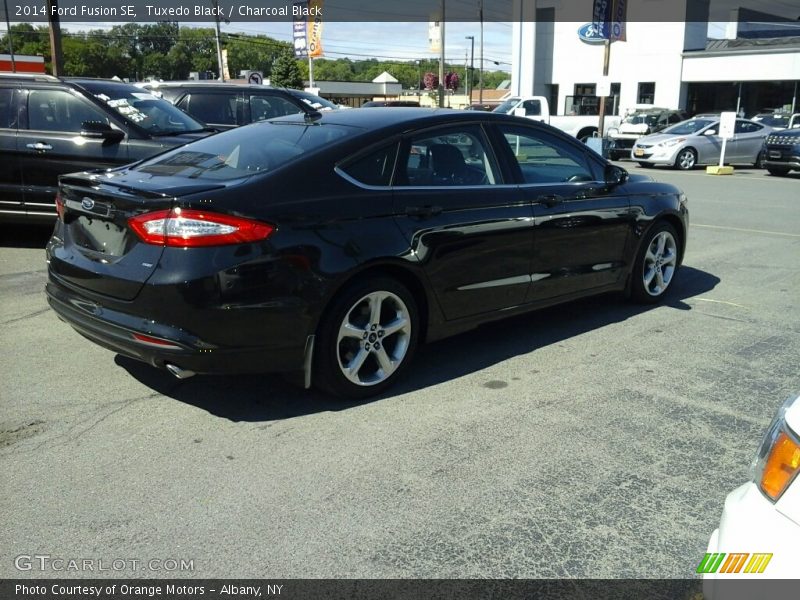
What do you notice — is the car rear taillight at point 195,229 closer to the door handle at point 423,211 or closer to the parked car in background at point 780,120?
the door handle at point 423,211

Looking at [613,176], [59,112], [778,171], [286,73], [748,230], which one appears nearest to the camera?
[613,176]

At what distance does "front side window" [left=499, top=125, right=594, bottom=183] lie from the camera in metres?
5.18

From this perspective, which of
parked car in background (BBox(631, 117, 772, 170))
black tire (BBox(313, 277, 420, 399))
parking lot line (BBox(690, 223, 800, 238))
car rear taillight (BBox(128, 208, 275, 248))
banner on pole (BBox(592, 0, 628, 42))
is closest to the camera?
car rear taillight (BBox(128, 208, 275, 248))

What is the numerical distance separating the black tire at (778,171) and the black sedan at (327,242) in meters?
16.7

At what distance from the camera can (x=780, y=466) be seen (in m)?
1.97

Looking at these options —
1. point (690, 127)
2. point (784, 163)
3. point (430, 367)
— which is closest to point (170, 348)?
point (430, 367)

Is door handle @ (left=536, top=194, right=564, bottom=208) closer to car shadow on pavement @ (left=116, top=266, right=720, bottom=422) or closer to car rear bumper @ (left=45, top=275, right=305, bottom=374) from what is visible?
car shadow on pavement @ (left=116, top=266, right=720, bottom=422)

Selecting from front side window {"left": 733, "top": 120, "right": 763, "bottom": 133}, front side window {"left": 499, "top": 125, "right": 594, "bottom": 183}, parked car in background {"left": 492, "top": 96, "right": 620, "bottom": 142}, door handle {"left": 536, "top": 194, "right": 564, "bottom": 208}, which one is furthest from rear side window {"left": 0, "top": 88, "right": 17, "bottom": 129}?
parked car in background {"left": 492, "top": 96, "right": 620, "bottom": 142}

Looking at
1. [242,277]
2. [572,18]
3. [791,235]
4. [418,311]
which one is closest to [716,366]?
[418,311]

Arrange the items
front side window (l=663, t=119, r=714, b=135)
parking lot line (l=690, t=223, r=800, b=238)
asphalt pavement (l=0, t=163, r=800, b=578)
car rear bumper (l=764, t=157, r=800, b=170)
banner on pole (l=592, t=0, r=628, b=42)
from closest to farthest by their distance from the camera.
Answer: asphalt pavement (l=0, t=163, r=800, b=578), parking lot line (l=690, t=223, r=800, b=238), car rear bumper (l=764, t=157, r=800, b=170), front side window (l=663, t=119, r=714, b=135), banner on pole (l=592, t=0, r=628, b=42)

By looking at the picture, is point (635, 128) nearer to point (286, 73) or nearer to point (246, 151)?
point (246, 151)

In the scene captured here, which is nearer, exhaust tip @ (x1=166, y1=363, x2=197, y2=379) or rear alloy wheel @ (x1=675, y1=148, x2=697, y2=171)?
exhaust tip @ (x1=166, y1=363, x2=197, y2=379)

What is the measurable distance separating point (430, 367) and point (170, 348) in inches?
72.2

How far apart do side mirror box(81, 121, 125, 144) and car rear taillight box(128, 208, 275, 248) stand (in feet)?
15.0
